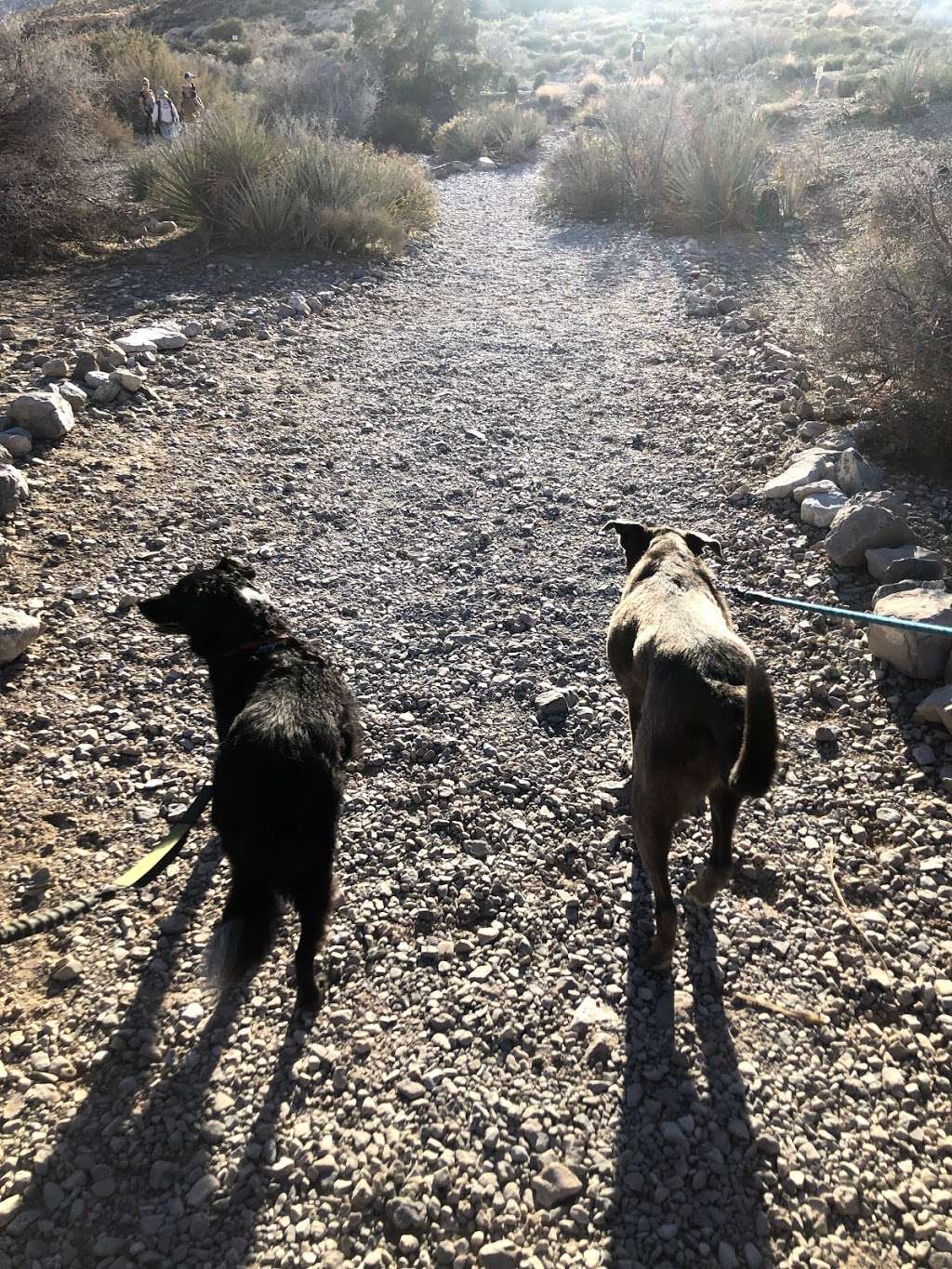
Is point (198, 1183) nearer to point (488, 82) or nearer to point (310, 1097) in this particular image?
point (310, 1097)

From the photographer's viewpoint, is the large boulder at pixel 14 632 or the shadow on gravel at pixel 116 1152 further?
the large boulder at pixel 14 632

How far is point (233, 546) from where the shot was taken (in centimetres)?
587

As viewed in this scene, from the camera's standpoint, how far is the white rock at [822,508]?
18.6ft

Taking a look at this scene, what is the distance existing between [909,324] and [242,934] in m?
6.47

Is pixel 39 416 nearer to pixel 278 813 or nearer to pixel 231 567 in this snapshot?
pixel 231 567

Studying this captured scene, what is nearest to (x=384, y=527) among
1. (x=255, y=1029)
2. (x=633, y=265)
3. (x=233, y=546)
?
(x=233, y=546)

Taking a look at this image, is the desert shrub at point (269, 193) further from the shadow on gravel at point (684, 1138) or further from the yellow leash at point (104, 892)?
the shadow on gravel at point (684, 1138)

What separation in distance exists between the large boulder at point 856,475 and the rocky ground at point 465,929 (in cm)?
35

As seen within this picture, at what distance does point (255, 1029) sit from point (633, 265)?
1133 cm

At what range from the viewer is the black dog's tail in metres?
2.76

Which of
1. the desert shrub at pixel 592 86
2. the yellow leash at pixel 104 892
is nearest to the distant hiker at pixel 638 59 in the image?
the desert shrub at pixel 592 86

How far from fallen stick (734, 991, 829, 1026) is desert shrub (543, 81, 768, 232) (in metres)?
12.4

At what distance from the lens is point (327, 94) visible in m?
18.2

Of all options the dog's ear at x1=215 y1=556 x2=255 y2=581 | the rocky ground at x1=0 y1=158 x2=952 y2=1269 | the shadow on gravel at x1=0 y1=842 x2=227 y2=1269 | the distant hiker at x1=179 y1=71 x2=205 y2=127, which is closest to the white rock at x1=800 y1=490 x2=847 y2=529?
the rocky ground at x1=0 y1=158 x2=952 y2=1269
